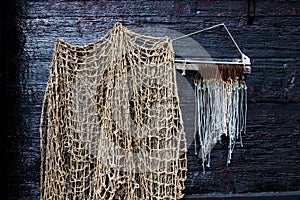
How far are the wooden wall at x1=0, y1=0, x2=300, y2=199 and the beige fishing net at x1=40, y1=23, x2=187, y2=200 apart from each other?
0.05 metres

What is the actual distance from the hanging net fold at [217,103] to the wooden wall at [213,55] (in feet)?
0.09

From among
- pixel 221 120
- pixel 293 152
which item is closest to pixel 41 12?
pixel 221 120

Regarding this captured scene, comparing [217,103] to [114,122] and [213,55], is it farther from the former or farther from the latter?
[114,122]

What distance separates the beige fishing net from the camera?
923mm

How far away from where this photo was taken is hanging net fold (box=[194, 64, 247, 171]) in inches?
38.4

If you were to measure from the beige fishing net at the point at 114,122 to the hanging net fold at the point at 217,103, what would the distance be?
7cm

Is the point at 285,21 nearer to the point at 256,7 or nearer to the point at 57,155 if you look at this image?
the point at 256,7

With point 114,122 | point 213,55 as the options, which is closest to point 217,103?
point 213,55

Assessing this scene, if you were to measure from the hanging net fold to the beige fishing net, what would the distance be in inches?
2.8

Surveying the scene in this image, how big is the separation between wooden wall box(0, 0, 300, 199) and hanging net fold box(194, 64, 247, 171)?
0.09 ft

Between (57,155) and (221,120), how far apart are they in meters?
0.37

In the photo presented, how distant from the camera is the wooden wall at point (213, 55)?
0.98m

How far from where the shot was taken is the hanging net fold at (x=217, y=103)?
98cm

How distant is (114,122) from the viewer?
0.93 meters
